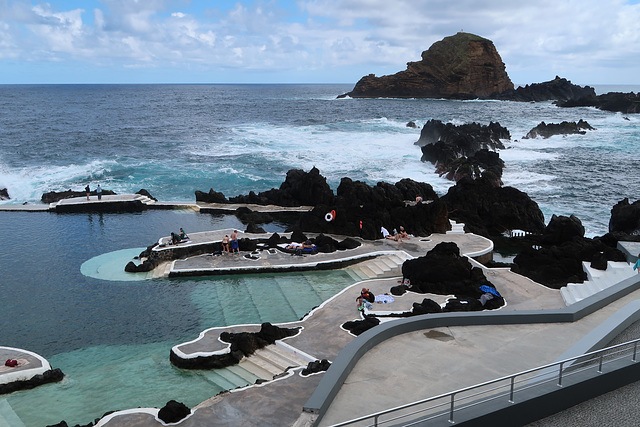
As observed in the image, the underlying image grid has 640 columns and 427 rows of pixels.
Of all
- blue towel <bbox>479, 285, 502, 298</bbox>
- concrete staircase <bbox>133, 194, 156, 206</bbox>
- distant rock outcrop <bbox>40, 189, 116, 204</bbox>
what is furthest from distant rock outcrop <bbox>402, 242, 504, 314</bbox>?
distant rock outcrop <bbox>40, 189, 116, 204</bbox>

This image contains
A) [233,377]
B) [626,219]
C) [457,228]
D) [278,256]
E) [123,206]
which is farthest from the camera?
[123,206]

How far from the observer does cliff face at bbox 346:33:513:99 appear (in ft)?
571

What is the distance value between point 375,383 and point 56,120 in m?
114

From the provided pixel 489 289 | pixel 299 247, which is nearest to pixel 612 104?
pixel 299 247

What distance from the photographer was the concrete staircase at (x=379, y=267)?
2381cm

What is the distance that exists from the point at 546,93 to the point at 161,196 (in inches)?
6397

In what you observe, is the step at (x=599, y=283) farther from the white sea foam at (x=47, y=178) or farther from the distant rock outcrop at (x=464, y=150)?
the white sea foam at (x=47, y=178)

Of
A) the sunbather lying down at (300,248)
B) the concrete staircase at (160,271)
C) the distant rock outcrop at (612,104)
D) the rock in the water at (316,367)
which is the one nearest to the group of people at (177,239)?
the concrete staircase at (160,271)

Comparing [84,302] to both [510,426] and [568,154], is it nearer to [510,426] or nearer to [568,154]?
[510,426]

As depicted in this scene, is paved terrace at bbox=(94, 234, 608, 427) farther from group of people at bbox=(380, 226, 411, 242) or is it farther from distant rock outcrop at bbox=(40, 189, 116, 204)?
distant rock outcrop at bbox=(40, 189, 116, 204)

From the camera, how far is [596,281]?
20219mm

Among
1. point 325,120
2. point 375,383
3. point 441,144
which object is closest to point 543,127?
point 441,144

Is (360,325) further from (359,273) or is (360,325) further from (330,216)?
(330,216)

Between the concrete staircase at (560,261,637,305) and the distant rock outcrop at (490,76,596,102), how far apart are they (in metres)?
164
